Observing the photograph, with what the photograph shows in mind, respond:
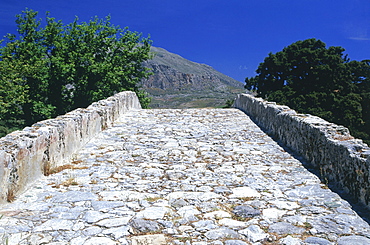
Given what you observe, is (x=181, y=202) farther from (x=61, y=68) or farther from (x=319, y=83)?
(x=319, y=83)

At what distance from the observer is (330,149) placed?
557 centimetres

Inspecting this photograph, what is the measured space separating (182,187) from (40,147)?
2331mm

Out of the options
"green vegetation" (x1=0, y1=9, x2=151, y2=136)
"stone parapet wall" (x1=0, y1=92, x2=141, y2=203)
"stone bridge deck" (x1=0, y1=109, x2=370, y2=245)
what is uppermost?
"green vegetation" (x1=0, y1=9, x2=151, y2=136)

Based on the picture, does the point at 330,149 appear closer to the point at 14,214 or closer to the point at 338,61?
the point at 14,214

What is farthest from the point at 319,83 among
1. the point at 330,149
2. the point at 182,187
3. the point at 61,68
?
the point at 182,187

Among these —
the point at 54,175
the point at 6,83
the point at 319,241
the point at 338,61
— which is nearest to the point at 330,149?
the point at 319,241

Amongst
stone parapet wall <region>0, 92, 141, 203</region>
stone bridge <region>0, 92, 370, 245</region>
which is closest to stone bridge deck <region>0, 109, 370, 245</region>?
stone bridge <region>0, 92, 370, 245</region>

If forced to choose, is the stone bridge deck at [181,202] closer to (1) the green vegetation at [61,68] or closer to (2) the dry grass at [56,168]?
(2) the dry grass at [56,168]

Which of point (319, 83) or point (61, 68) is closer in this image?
point (61, 68)

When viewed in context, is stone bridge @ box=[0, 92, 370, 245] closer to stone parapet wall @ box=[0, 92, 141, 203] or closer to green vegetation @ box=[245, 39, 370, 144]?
stone parapet wall @ box=[0, 92, 141, 203]

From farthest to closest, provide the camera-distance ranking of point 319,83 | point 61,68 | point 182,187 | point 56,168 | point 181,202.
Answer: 1. point 319,83
2. point 61,68
3. point 56,168
4. point 182,187
5. point 181,202

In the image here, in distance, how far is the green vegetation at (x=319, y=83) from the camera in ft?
93.3

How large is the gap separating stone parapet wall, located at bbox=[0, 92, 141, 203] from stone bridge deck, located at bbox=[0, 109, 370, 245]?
182 mm

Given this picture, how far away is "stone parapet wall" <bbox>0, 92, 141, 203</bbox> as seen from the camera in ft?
14.8
